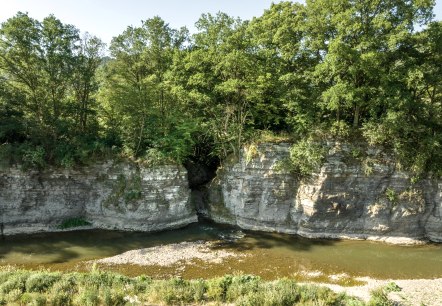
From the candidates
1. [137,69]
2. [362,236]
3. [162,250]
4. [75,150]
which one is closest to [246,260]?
[162,250]

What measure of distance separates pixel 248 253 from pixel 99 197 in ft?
41.9

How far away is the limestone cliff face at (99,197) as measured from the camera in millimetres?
23016

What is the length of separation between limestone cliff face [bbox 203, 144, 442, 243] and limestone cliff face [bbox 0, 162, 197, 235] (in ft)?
19.4

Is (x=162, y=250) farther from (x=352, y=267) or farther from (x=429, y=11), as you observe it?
(x=429, y=11)

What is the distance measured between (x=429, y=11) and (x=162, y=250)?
23.8m

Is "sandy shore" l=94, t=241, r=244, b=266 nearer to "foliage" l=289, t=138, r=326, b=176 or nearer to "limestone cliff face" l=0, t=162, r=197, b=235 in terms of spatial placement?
"limestone cliff face" l=0, t=162, r=197, b=235

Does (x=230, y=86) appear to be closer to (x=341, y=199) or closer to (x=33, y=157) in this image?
(x=341, y=199)

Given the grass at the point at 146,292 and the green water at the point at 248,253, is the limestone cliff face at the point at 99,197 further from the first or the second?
the grass at the point at 146,292

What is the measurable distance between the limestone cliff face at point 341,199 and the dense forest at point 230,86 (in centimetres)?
140

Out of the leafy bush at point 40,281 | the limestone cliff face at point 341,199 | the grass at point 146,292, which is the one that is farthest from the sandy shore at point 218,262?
the limestone cliff face at point 341,199

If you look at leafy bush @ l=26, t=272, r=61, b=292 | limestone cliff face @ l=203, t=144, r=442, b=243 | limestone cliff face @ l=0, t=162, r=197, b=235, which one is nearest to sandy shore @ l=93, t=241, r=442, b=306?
limestone cliff face @ l=0, t=162, r=197, b=235

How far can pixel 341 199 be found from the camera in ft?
73.0

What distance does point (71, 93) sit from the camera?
25594 mm

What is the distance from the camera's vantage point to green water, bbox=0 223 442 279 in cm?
1794
